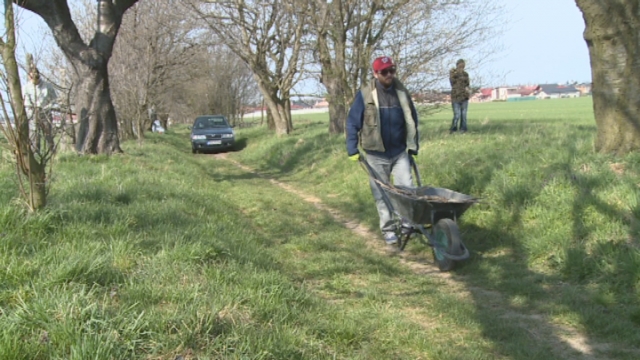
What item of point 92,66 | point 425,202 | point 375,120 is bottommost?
point 425,202

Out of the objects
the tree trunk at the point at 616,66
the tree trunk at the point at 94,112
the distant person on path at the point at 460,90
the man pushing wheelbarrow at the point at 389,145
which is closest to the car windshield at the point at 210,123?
the tree trunk at the point at 94,112

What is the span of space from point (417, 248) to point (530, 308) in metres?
2.02

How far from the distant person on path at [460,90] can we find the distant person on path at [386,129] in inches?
242

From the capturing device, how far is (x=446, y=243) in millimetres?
5184

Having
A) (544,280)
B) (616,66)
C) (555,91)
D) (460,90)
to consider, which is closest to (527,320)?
(544,280)

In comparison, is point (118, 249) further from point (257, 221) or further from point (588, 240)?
point (588, 240)

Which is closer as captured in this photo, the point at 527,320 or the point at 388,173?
the point at 527,320

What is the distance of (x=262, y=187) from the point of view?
10945mm

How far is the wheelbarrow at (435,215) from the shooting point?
5070mm

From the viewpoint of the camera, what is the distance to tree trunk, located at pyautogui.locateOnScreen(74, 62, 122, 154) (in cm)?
1045

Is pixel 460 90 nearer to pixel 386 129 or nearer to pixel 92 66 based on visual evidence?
pixel 386 129

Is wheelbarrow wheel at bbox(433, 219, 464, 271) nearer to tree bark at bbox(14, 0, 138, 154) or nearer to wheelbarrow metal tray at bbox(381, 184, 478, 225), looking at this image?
wheelbarrow metal tray at bbox(381, 184, 478, 225)

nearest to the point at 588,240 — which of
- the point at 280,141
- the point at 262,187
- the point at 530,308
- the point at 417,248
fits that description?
the point at 530,308

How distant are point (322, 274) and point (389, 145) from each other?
198 cm
